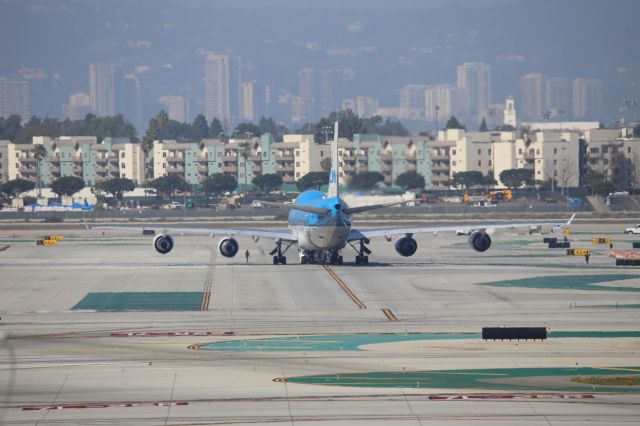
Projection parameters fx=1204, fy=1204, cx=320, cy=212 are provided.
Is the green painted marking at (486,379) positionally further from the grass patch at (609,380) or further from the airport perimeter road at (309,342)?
the grass patch at (609,380)

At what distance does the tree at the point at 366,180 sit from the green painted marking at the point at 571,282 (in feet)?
129

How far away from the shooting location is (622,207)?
19412 cm

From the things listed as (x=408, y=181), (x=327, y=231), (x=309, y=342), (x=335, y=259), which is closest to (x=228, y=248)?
(x=335, y=259)

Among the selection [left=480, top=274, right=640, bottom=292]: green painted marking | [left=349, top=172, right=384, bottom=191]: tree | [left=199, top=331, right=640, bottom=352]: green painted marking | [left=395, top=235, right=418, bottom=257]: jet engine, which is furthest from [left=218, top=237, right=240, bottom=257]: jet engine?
[left=199, top=331, right=640, bottom=352]: green painted marking

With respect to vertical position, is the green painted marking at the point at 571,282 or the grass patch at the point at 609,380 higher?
the grass patch at the point at 609,380

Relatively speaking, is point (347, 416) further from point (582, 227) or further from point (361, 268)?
point (582, 227)

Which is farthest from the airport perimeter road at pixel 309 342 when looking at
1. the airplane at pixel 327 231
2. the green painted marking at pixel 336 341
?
the airplane at pixel 327 231

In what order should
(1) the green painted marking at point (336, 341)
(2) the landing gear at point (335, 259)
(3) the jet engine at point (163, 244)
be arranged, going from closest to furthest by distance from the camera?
1. (1) the green painted marking at point (336, 341)
2. (2) the landing gear at point (335, 259)
3. (3) the jet engine at point (163, 244)

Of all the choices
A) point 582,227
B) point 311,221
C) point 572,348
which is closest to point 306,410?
point 572,348

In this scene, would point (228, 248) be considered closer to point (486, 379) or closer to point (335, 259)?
point (335, 259)

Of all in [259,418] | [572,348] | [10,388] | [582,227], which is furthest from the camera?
[582,227]

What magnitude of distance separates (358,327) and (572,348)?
11.3 meters

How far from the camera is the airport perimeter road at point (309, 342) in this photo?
40.3m

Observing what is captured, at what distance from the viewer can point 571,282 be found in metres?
79.3
